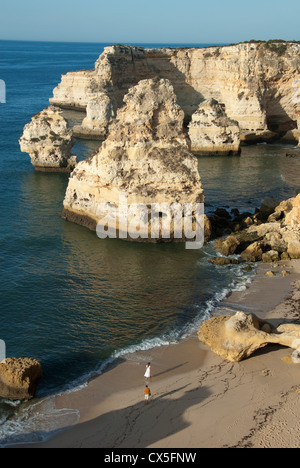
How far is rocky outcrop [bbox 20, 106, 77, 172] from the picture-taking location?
48.6 metres

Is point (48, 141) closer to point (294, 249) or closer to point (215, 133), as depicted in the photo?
point (215, 133)

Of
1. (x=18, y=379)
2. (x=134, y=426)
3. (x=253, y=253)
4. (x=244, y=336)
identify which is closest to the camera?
(x=134, y=426)

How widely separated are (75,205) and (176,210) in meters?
7.60

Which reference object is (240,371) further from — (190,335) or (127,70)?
(127,70)

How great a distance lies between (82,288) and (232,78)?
1954 inches

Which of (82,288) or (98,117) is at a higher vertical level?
(98,117)

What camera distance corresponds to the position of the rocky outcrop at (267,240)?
30.5 metres

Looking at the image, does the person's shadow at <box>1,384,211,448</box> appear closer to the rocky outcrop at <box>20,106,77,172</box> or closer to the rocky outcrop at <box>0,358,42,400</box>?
the rocky outcrop at <box>0,358,42,400</box>

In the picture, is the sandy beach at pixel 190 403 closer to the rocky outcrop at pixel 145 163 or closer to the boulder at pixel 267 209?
the rocky outcrop at pixel 145 163

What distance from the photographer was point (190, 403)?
17.6 metres

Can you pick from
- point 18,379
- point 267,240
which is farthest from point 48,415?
point 267,240

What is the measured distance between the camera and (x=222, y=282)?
27781 millimetres

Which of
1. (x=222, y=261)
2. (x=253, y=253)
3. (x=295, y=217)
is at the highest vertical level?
(x=295, y=217)

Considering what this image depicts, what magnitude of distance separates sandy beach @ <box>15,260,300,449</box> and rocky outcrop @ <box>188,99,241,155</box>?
131 feet
